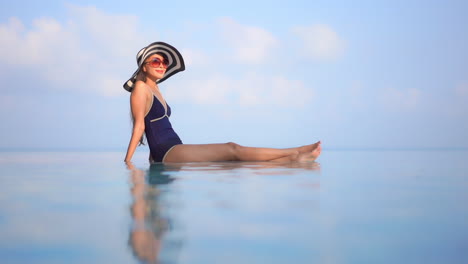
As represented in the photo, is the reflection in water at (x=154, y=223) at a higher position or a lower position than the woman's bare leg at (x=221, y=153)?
lower

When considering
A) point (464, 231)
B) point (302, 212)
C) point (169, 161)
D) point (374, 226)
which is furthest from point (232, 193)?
point (169, 161)

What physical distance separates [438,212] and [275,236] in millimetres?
915

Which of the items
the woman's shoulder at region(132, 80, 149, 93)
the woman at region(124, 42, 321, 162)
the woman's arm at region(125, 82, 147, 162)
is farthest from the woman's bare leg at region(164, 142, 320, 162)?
the woman's shoulder at region(132, 80, 149, 93)

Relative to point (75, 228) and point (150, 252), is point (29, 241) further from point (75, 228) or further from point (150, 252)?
point (150, 252)

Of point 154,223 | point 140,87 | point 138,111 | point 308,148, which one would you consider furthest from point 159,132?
point 154,223

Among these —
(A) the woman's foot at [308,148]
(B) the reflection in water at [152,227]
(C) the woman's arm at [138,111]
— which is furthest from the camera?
(A) the woman's foot at [308,148]

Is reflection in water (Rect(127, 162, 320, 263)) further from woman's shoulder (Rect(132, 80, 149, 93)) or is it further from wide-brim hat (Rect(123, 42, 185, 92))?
wide-brim hat (Rect(123, 42, 185, 92))

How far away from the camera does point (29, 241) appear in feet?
4.78

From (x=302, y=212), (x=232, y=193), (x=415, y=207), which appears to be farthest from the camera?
(x=232, y=193)

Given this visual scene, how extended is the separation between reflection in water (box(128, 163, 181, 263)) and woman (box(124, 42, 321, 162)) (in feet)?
6.50

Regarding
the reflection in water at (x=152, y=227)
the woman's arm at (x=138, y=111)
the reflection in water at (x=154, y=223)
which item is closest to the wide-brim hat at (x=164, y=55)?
the woman's arm at (x=138, y=111)

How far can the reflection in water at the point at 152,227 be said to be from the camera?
125 cm

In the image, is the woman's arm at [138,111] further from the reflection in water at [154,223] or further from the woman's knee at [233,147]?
the reflection in water at [154,223]

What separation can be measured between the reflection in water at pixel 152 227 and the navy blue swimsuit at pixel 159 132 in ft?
6.66
